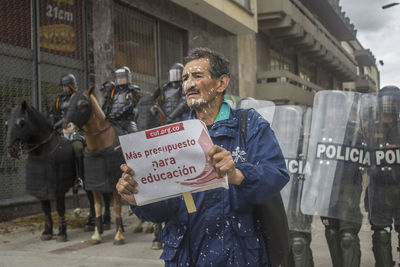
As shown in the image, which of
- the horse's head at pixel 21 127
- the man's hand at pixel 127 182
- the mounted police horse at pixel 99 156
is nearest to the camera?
the man's hand at pixel 127 182

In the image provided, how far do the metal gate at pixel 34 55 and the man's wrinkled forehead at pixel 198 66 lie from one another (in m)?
7.10

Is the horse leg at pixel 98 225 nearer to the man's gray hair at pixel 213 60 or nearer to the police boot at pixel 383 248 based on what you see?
the police boot at pixel 383 248

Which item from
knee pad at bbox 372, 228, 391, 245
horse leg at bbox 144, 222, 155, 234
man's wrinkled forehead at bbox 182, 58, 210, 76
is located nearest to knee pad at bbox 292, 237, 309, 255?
knee pad at bbox 372, 228, 391, 245

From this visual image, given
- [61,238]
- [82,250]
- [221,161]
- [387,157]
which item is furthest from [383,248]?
[61,238]

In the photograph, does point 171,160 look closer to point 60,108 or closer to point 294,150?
point 294,150

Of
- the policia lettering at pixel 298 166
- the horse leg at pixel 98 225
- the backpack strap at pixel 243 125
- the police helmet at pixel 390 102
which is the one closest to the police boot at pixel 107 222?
the horse leg at pixel 98 225

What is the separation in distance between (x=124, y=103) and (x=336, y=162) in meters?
4.32

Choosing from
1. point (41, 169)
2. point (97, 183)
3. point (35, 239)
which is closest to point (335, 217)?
point (97, 183)

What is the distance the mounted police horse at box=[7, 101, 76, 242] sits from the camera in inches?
261

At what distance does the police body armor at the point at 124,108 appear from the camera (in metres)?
7.50

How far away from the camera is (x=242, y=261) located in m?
2.14

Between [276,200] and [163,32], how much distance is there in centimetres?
1348

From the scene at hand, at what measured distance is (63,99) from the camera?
27.0ft

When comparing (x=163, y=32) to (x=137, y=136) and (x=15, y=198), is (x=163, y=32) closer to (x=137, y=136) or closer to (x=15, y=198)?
(x=15, y=198)
